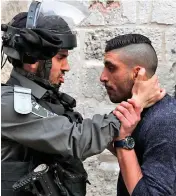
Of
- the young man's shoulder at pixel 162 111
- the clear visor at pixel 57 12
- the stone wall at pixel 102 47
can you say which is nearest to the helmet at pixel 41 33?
the clear visor at pixel 57 12

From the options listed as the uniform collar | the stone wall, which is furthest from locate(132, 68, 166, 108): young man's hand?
the stone wall

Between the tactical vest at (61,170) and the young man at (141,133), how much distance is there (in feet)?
0.70

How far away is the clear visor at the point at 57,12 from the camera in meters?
2.51

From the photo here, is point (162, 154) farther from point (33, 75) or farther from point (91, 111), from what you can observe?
point (91, 111)

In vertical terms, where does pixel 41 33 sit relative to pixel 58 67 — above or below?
above

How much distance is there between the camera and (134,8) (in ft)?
12.3

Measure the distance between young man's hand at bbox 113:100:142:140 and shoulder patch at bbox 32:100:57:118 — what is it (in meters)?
0.30

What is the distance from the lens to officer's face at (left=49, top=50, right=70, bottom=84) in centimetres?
252

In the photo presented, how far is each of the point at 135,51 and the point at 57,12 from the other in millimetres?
423

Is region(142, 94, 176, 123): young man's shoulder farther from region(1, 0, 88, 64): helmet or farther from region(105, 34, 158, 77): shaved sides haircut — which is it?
region(1, 0, 88, 64): helmet

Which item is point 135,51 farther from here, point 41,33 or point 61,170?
point 61,170

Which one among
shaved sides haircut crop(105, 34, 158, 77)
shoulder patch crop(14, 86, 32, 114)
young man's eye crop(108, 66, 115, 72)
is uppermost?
shaved sides haircut crop(105, 34, 158, 77)

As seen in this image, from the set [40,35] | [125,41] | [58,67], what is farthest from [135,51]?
[40,35]

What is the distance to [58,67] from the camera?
8.34ft
